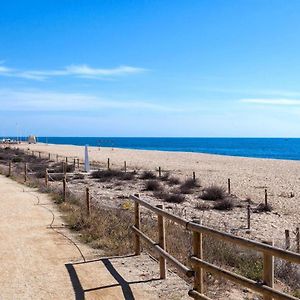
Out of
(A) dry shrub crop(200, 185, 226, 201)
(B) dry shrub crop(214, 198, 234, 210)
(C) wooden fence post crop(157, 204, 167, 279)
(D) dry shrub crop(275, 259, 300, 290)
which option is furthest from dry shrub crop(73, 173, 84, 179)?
(C) wooden fence post crop(157, 204, 167, 279)

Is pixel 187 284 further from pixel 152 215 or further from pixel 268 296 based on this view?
pixel 152 215

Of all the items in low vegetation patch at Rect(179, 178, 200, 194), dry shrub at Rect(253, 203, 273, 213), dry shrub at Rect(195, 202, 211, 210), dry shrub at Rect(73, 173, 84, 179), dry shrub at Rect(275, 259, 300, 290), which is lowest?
dry shrub at Rect(253, 203, 273, 213)

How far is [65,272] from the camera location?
25.4 ft

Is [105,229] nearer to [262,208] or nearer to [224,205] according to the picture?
[224,205]

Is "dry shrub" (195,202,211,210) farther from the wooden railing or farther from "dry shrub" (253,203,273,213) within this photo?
the wooden railing

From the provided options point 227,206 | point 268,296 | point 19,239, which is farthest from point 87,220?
point 227,206

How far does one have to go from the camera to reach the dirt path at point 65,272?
6.72 meters

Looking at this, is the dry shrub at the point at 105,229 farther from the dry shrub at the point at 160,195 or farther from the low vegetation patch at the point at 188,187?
the low vegetation patch at the point at 188,187

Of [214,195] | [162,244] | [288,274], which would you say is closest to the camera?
[162,244]

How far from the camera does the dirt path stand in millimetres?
6718

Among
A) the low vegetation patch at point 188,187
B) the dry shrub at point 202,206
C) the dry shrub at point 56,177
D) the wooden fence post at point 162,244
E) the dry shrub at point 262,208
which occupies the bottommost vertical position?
the dry shrub at point 262,208

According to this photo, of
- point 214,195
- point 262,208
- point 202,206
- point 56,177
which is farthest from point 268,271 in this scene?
point 56,177

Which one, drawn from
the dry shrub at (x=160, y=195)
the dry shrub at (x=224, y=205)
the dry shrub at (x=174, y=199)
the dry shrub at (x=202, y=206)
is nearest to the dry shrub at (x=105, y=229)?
the dry shrub at (x=202, y=206)

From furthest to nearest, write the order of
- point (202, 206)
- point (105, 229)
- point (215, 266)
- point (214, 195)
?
point (214, 195) → point (202, 206) → point (105, 229) → point (215, 266)
